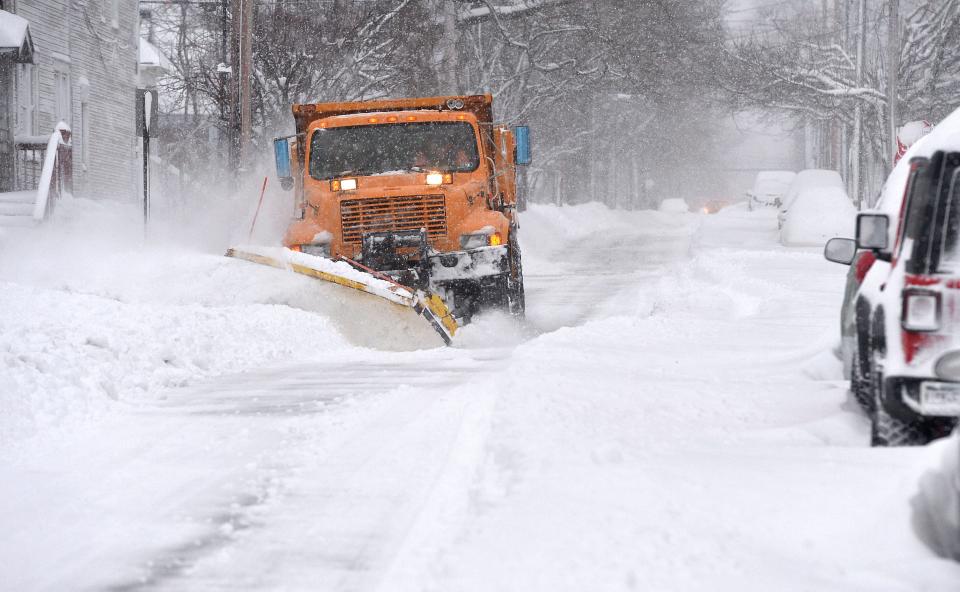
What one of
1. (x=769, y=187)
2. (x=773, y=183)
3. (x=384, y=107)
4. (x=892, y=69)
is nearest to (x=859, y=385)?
(x=384, y=107)

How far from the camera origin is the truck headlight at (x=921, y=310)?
4898mm

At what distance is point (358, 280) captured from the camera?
10664 millimetres

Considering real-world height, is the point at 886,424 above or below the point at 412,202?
below

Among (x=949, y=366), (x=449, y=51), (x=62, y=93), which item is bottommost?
(x=949, y=366)

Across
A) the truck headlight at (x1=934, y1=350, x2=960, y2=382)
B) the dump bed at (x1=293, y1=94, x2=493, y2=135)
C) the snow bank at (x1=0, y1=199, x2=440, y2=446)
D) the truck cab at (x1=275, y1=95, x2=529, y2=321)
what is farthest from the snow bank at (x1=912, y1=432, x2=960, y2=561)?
the dump bed at (x1=293, y1=94, x2=493, y2=135)

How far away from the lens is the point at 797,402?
22.6ft

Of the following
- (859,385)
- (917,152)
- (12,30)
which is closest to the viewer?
(917,152)

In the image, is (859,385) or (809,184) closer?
(859,385)

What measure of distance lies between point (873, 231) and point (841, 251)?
1.22 m

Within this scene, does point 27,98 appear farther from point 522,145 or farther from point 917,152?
point 917,152

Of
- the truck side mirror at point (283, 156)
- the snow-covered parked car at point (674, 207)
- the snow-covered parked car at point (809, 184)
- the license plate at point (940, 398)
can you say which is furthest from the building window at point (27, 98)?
the snow-covered parked car at point (674, 207)

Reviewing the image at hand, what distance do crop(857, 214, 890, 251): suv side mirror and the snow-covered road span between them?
38.0 inches

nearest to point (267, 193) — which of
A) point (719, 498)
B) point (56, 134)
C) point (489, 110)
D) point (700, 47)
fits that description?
point (489, 110)

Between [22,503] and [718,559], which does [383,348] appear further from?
[718,559]
